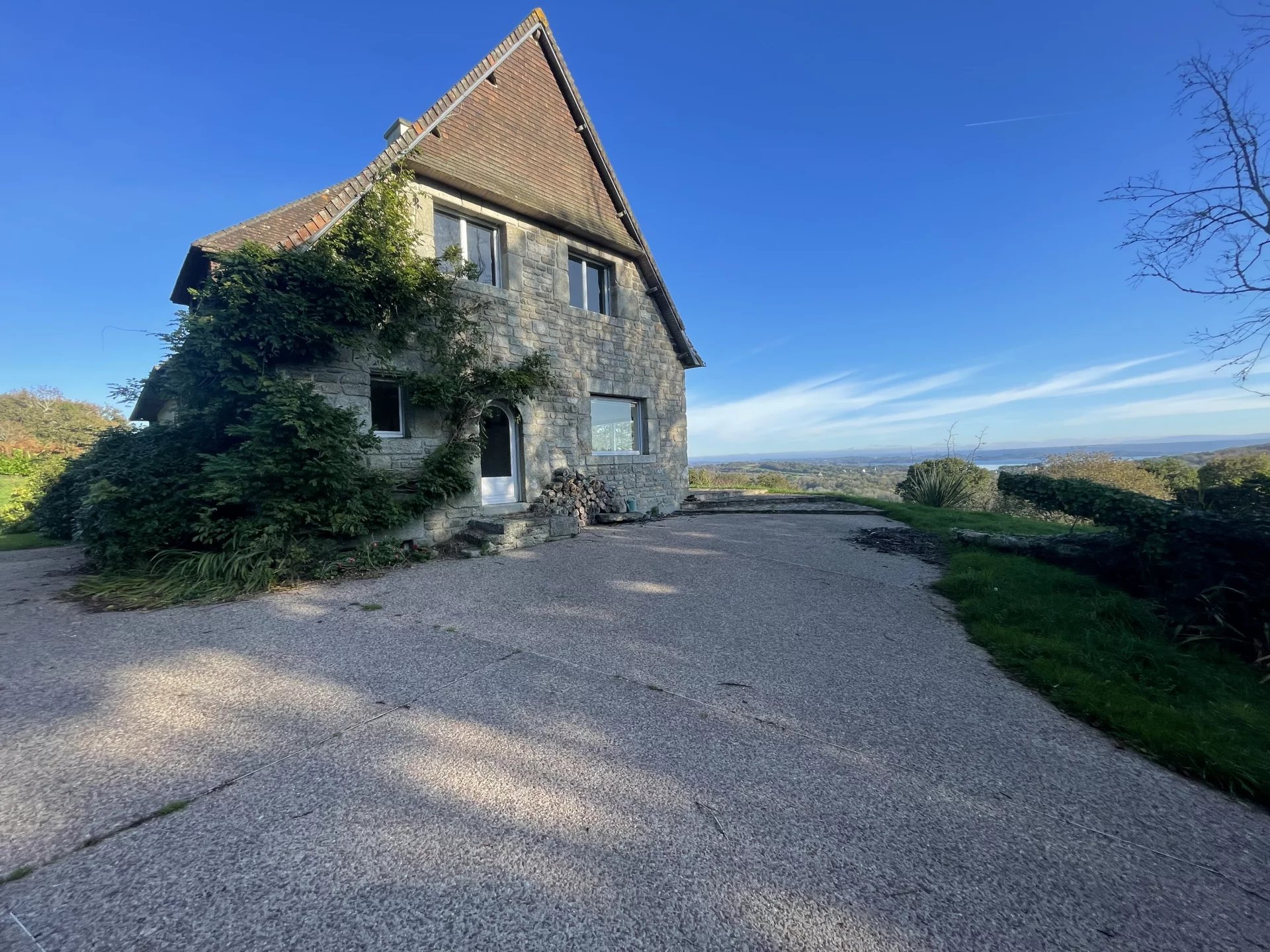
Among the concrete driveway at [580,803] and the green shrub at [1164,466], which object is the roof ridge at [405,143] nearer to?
the concrete driveway at [580,803]

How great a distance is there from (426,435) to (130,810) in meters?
6.90

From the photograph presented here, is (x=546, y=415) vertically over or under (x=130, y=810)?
over

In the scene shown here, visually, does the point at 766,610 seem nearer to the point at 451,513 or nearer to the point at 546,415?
the point at 451,513

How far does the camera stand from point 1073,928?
68.7 inches

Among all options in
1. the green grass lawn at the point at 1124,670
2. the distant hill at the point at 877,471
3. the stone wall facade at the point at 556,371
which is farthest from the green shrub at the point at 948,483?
the green grass lawn at the point at 1124,670

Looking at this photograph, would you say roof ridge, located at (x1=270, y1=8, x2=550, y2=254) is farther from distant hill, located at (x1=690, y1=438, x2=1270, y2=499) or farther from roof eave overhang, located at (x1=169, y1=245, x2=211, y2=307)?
distant hill, located at (x1=690, y1=438, x2=1270, y2=499)

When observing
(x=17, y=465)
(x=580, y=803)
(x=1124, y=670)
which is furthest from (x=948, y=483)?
(x=17, y=465)

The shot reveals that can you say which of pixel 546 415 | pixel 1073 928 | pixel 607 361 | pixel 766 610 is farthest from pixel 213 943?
pixel 607 361

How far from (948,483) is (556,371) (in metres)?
10.5

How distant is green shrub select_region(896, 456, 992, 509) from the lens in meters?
13.2

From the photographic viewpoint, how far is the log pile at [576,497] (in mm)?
10055

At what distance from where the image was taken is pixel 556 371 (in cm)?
1052

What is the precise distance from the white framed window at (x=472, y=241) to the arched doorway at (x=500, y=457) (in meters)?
2.51

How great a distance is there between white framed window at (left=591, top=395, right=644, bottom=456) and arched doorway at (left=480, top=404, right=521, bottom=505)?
1945 millimetres
